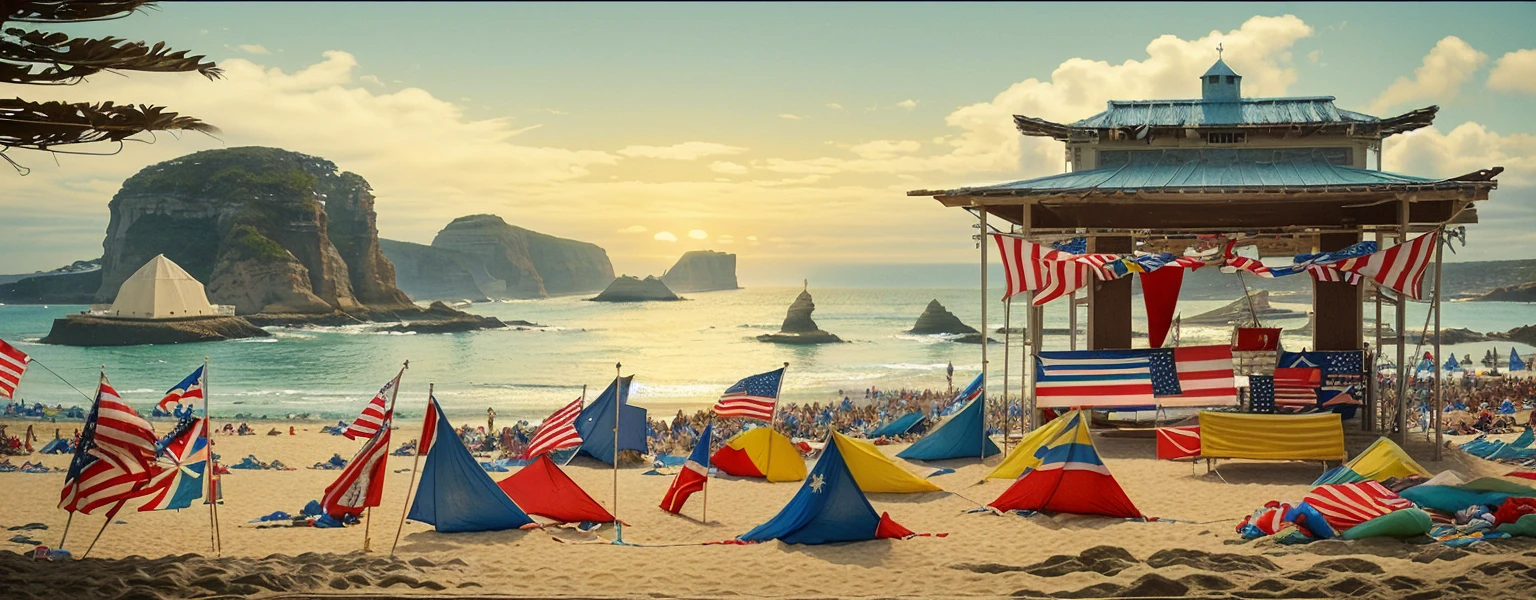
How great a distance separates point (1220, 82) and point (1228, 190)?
209 inches

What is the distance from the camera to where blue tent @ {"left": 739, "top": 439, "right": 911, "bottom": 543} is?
10.6 metres

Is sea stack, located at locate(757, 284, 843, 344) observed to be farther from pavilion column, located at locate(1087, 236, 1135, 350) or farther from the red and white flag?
the red and white flag

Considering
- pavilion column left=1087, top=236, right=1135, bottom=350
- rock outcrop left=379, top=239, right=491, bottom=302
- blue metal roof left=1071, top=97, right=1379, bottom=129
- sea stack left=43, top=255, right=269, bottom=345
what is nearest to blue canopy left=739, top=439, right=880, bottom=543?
pavilion column left=1087, top=236, right=1135, bottom=350

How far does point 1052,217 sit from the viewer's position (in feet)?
59.4

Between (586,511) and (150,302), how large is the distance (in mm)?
73537

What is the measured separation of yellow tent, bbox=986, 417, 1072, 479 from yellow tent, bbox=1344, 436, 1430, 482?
3.24 metres

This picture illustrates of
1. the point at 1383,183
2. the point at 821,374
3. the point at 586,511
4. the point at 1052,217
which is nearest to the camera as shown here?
the point at 586,511

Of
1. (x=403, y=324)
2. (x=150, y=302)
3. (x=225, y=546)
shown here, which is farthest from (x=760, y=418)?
(x=403, y=324)

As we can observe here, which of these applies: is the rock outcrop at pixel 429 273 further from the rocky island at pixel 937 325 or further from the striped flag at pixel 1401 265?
the striped flag at pixel 1401 265

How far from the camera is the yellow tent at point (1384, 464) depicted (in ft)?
38.6

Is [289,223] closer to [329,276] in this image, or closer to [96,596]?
[329,276]

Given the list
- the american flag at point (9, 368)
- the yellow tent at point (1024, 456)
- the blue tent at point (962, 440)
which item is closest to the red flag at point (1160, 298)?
the blue tent at point (962, 440)

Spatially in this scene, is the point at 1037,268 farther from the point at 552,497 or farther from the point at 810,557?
the point at 552,497

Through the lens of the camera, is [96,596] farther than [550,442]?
No
